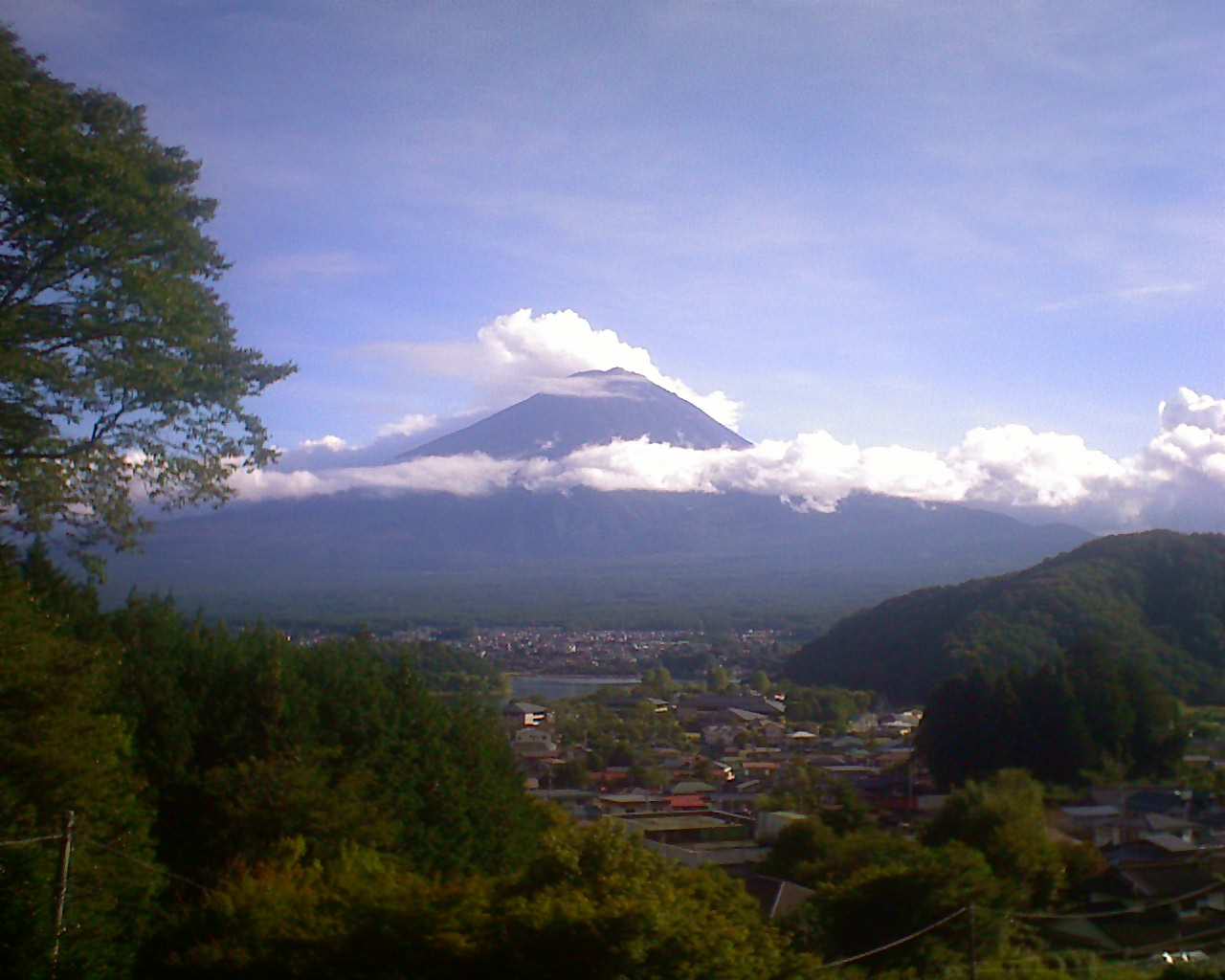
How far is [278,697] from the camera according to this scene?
9.08m

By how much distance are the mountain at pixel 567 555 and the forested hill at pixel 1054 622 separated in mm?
6987

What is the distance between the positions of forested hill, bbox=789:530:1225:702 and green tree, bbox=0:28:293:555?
14577 millimetres

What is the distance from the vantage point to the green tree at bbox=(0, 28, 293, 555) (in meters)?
7.61

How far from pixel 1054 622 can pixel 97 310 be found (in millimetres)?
18329

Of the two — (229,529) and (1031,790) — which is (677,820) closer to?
(1031,790)

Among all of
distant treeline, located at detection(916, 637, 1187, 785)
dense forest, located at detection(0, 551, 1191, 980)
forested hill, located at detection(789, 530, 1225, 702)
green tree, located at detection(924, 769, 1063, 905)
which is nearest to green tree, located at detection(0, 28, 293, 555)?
dense forest, located at detection(0, 551, 1191, 980)

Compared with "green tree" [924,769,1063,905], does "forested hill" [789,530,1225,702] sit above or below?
above

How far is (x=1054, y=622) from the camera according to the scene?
70.7ft

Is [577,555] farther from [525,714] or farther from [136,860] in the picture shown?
[136,860]

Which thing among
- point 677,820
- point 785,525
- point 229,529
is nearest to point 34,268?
point 677,820

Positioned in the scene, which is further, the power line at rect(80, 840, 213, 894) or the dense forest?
the power line at rect(80, 840, 213, 894)

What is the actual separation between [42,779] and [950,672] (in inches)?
661

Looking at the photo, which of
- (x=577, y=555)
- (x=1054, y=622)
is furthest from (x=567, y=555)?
(x=1054, y=622)

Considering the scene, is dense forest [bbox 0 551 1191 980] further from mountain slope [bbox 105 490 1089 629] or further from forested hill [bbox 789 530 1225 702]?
forested hill [bbox 789 530 1225 702]
